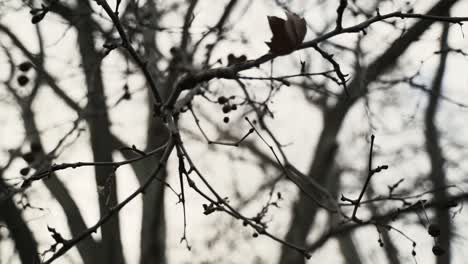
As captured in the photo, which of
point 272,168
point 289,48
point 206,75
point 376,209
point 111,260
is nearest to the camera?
point 289,48

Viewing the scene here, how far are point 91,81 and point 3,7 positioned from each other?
0.59 m

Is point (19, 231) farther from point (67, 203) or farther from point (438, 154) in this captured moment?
point (438, 154)

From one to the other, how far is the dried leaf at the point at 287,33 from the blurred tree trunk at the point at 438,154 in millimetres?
1554

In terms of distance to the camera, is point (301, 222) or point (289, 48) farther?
point (301, 222)

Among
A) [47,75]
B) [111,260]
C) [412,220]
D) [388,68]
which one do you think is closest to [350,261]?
[412,220]

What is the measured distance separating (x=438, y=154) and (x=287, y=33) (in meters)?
2.38

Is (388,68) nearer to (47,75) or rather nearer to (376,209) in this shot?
(376,209)

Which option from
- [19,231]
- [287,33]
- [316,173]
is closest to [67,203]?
[19,231]

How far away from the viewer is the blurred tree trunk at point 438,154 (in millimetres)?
2410

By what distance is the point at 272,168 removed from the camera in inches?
134

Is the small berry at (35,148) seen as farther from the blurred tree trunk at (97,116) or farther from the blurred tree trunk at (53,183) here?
the blurred tree trunk at (97,116)

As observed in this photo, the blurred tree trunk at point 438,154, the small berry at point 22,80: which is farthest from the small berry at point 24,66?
the blurred tree trunk at point 438,154

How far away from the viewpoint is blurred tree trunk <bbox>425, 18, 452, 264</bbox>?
94.9 inches

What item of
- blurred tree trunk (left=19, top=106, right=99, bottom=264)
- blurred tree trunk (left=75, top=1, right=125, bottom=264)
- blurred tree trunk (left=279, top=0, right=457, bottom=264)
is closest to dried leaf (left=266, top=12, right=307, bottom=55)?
blurred tree trunk (left=75, top=1, right=125, bottom=264)
